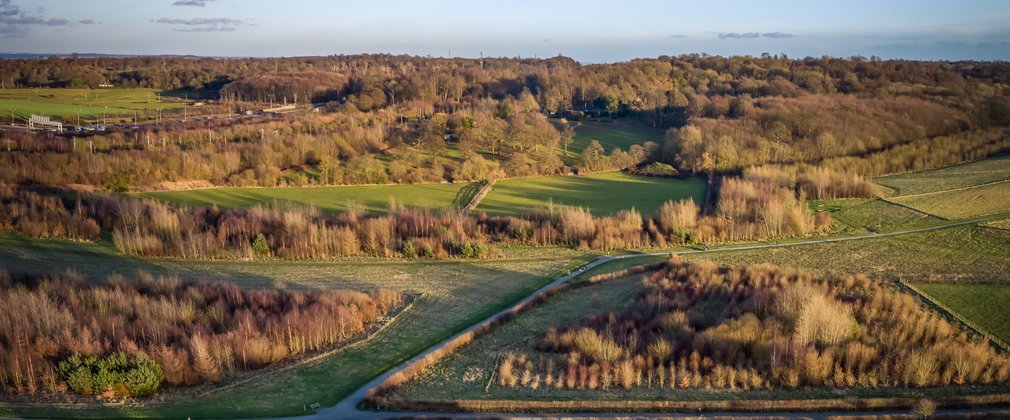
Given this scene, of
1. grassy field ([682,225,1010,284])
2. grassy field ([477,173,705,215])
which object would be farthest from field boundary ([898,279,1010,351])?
grassy field ([477,173,705,215])

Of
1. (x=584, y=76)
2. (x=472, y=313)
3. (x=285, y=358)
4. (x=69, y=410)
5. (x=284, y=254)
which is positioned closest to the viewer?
(x=69, y=410)

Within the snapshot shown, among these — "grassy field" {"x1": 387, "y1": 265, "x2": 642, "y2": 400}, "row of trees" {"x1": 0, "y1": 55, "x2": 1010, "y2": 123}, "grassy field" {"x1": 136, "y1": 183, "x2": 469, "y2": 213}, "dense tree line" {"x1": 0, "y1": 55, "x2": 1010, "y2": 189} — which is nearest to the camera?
"grassy field" {"x1": 387, "y1": 265, "x2": 642, "y2": 400}

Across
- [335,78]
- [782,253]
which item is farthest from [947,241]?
[335,78]

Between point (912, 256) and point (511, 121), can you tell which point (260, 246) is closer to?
point (912, 256)

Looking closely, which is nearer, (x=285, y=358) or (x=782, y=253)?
(x=285, y=358)

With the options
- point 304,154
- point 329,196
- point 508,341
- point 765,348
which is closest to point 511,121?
point 304,154

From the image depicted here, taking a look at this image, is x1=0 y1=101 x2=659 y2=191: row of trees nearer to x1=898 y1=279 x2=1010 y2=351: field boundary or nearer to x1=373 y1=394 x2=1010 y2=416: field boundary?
x1=898 y1=279 x2=1010 y2=351: field boundary

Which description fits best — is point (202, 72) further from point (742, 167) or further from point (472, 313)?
point (472, 313)
